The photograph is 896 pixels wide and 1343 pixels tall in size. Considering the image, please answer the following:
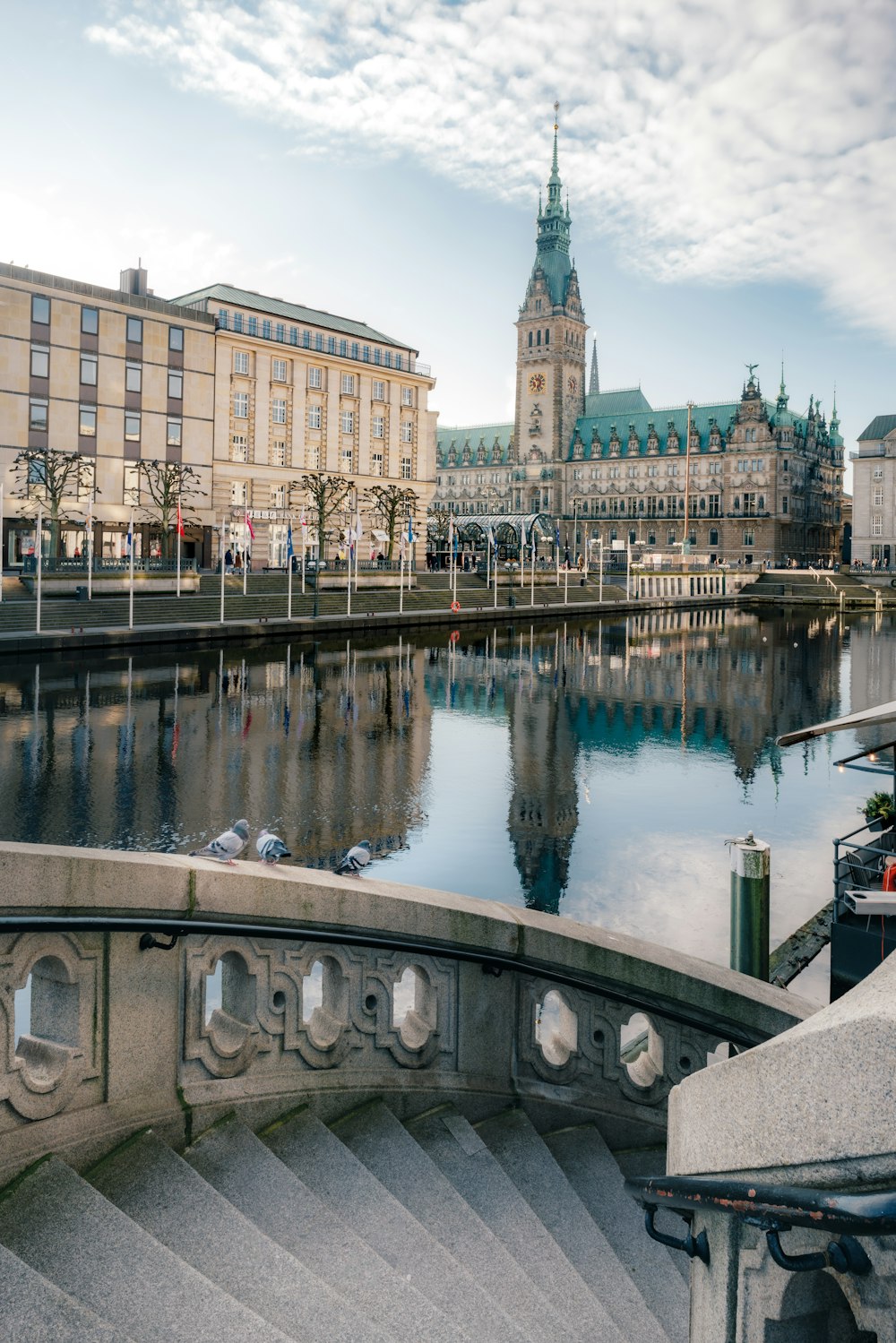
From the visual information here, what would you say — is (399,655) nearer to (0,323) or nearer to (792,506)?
(0,323)

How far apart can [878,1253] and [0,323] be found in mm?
76005

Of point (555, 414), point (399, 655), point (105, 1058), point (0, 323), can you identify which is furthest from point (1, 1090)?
point (555, 414)

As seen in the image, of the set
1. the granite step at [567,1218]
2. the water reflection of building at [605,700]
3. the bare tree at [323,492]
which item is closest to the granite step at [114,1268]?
the granite step at [567,1218]

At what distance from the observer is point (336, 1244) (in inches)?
166

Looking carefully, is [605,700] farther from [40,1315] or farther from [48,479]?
[48,479]

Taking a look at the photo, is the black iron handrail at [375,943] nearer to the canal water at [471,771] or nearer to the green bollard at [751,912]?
the green bollard at [751,912]

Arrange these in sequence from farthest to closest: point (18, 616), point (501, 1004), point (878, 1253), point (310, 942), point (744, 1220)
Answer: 1. point (18, 616)
2. point (501, 1004)
3. point (310, 942)
4. point (744, 1220)
5. point (878, 1253)

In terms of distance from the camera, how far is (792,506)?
507ft

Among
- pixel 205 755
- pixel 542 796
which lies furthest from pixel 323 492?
pixel 542 796

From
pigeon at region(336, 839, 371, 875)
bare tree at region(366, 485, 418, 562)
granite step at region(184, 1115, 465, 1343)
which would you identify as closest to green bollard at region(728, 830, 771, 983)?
pigeon at region(336, 839, 371, 875)

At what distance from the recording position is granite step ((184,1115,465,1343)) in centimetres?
387

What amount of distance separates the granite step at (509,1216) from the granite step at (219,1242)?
102cm

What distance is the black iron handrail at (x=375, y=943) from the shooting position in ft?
13.9

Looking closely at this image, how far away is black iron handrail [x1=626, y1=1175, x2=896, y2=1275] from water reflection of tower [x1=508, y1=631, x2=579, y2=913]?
1059cm
